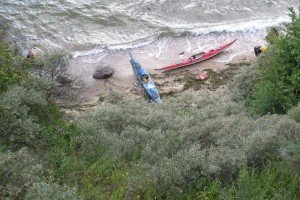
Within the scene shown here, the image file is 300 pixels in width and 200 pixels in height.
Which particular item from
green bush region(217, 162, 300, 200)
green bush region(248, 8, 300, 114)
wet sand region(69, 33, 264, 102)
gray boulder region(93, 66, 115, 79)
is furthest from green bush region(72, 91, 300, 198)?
gray boulder region(93, 66, 115, 79)

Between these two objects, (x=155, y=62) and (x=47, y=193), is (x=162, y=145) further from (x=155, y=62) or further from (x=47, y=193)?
(x=155, y=62)

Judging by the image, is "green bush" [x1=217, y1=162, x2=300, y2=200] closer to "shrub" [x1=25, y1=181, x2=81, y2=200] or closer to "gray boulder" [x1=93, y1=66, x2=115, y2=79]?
"shrub" [x1=25, y1=181, x2=81, y2=200]

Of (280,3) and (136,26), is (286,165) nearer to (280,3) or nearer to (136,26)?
(136,26)

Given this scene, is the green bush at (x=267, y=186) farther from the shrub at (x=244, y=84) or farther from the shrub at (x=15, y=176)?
the shrub at (x=244, y=84)

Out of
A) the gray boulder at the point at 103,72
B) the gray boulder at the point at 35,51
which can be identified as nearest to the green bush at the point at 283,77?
the gray boulder at the point at 103,72

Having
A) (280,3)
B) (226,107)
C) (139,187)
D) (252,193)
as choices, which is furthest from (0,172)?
(280,3)

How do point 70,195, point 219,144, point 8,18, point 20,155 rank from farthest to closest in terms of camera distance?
point 8,18
point 219,144
point 20,155
point 70,195
